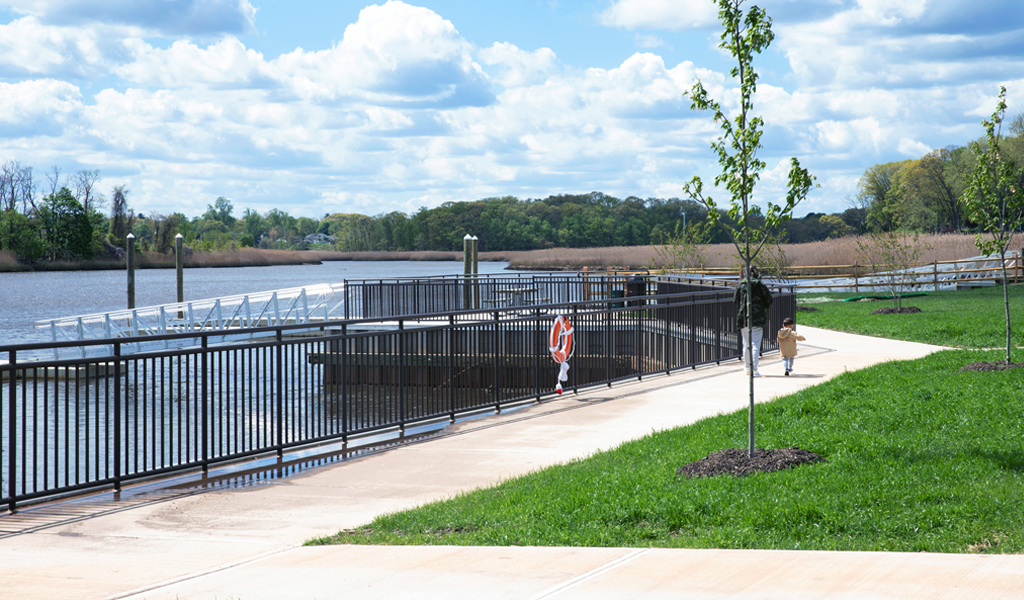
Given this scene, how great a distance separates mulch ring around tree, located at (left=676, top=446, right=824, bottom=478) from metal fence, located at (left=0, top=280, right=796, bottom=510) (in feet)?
13.3

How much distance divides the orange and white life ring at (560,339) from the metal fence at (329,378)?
26 centimetres

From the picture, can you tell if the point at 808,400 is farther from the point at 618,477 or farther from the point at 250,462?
the point at 250,462

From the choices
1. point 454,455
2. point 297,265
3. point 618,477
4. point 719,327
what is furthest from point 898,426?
point 297,265

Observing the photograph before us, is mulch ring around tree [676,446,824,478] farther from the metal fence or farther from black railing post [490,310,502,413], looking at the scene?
black railing post [490,310,502,413]

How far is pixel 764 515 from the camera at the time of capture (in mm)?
6066

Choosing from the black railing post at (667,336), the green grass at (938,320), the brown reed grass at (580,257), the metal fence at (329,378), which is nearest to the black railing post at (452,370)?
the metal fence at (329,378)

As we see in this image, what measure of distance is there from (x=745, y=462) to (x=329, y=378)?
5.26 meters

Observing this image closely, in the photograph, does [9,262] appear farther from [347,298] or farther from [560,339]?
[560,339]

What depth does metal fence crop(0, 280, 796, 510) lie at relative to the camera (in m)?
7.92

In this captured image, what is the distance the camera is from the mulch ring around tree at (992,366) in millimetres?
12594

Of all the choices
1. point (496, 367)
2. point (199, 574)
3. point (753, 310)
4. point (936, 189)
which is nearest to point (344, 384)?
point (496, 367)

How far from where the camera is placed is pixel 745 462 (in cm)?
765

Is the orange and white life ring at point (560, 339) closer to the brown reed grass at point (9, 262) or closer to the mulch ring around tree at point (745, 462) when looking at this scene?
the mulch ring around tree at point (745, 462)

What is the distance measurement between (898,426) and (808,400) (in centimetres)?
198
